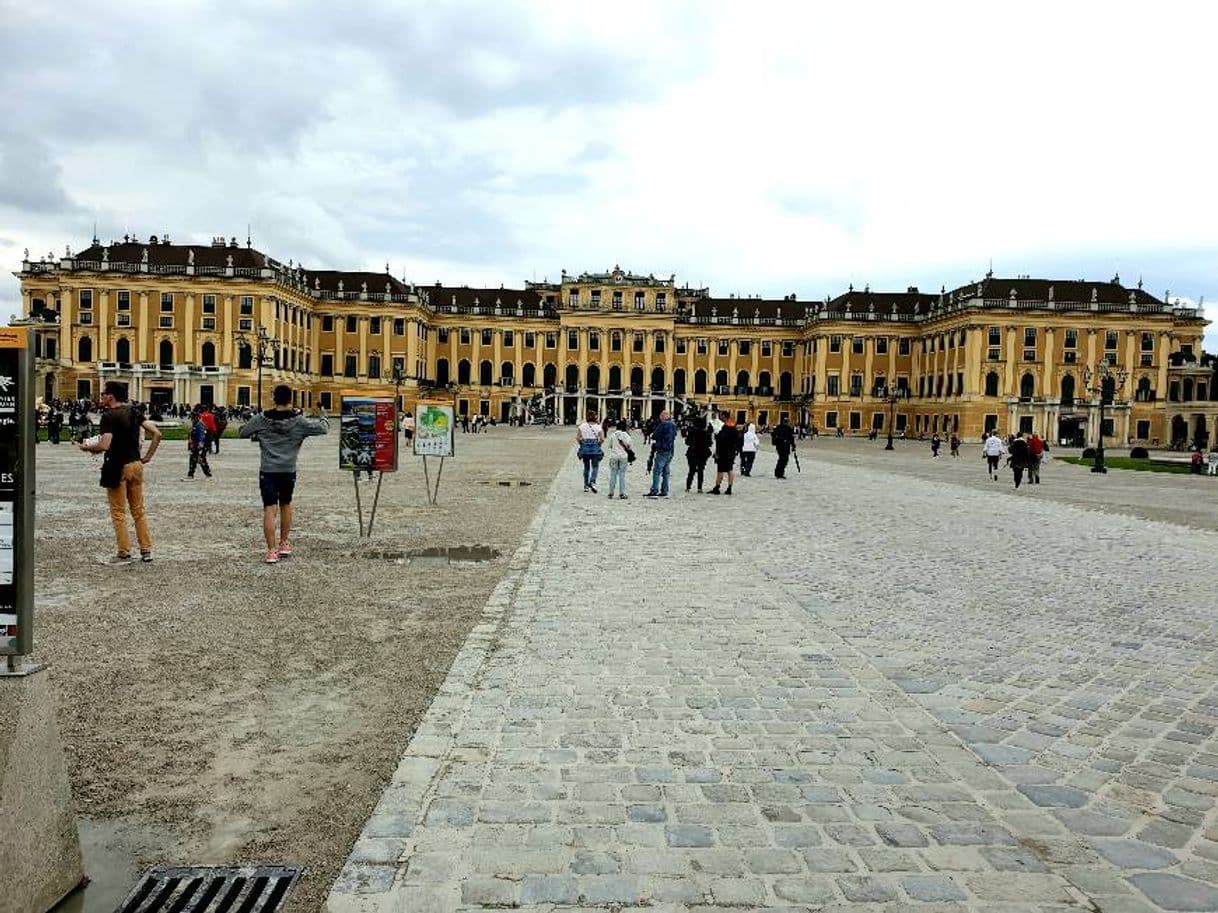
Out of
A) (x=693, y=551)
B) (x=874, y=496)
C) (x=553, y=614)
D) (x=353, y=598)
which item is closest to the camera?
(x=553, y=614)

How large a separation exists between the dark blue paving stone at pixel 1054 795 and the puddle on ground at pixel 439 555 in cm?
687

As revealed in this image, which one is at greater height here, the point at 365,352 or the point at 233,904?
the point at 365,352

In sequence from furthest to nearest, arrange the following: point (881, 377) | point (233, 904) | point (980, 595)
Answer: point (881, 377)
point (980, 595)
point (233, 904)

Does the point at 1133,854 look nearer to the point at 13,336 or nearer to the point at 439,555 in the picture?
the point at 13,336

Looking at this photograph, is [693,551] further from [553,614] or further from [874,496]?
[874,496]

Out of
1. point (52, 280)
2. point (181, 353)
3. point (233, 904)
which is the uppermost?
point (52, 280)

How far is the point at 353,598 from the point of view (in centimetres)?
809

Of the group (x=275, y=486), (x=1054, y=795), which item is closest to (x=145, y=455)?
(x=275, y=486)

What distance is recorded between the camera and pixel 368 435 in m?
13.0

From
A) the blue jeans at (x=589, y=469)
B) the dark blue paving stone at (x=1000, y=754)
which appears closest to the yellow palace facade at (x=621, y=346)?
the blue jeans at (x=589, y=469)

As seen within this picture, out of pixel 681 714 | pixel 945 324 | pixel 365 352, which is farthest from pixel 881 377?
pixel 681 714

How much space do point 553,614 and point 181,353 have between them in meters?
78.8

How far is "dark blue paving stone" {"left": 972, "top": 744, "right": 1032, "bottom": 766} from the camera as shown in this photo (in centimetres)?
448

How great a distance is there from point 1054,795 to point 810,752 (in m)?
1.07
